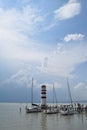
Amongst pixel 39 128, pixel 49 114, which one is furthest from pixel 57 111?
pixel 39 128

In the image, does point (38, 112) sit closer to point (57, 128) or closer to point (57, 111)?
point (57, 111)

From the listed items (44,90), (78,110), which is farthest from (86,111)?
(44,90)

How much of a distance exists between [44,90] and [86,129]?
42229 millimetres

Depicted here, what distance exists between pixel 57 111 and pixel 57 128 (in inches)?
1161

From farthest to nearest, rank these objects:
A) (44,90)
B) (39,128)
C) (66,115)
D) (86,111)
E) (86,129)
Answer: (44,90) → (86,111) → (66,115) → (39,128) → (86,129)

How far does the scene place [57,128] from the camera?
42750mm

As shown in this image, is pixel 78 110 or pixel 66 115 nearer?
pixel 66 115

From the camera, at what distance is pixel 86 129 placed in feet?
135

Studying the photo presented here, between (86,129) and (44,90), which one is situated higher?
(44,90)

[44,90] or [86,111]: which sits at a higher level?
[44,90]

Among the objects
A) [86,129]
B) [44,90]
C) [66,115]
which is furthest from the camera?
[44,90]

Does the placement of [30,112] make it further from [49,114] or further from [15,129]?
[15,129]

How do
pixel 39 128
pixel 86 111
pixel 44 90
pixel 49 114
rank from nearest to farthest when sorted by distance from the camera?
1. pixel 39 128
2. pixel 49 114
3. pixel 86 111
4. pixel 44 90

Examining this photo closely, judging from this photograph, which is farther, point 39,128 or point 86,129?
point 39,128
